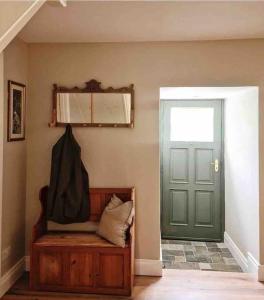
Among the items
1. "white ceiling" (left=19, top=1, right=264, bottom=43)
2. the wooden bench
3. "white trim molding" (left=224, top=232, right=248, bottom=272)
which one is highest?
"white ceiling" (left=19, top=1, right=264, bottom=43)

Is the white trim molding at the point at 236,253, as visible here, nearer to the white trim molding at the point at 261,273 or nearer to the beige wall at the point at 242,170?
the beige wall at the point at 242,170

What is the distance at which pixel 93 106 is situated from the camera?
3.18 meters

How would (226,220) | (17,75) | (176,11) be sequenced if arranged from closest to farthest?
(176,11) → (17,75) → (226,220)

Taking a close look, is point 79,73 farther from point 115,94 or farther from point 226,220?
point 226,220

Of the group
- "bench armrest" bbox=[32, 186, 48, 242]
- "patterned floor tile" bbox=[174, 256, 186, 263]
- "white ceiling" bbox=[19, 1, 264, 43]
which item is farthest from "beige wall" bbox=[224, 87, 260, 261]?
"bench armrest" bbox=[32, 186, 48, 242]

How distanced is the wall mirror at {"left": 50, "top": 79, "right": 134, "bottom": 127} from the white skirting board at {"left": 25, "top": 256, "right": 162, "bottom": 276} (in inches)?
54.0

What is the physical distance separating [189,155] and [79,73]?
1992 millimetres

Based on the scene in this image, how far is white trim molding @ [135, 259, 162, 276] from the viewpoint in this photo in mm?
3121

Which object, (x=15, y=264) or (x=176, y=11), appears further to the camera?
Result: (x=15, y=264)

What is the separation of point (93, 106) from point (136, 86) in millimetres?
477

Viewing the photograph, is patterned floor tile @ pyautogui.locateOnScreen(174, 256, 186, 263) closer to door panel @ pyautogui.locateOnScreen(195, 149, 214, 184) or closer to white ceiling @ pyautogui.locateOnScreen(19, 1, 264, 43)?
door panel @ pyautogui.locateOnScreen(195, 149, 214, 184)

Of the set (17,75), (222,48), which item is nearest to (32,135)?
(17,75)

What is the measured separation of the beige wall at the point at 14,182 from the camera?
284 centimetres

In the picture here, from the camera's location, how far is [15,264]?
304 cm
